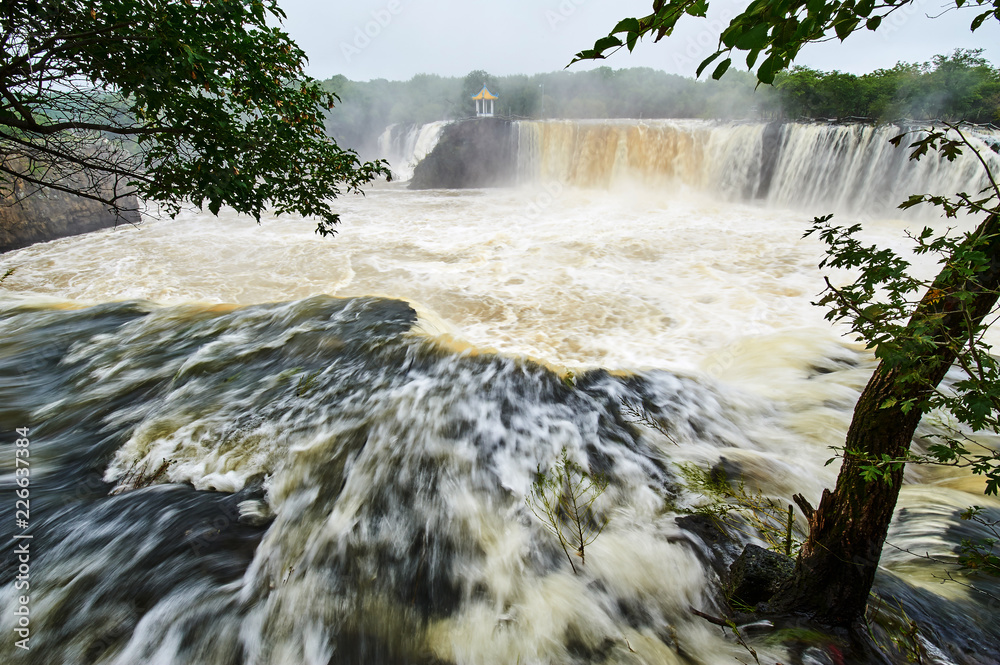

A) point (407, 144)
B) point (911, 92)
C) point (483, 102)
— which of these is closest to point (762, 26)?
point (911, 92)

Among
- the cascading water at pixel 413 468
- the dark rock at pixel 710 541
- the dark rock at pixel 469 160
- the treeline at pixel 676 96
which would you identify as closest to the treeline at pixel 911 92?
the treeline at pixel 676 96

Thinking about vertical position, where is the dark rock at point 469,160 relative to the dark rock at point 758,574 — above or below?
above

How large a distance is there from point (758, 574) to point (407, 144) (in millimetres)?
33866

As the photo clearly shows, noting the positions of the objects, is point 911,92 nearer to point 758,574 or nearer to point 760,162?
point 760,162

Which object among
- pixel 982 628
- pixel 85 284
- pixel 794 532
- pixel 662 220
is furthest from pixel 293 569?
pixel 662 220

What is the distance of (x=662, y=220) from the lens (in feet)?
52.5

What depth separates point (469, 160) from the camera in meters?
25.2

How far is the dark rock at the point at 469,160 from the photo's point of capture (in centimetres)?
2461

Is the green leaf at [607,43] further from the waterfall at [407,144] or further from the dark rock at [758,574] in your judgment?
the waterfall at [407,144]

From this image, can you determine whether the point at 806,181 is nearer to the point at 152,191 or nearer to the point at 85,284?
the point at 152,191

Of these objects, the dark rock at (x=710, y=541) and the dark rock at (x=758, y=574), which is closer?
the dark rock at (x=758, y=574)

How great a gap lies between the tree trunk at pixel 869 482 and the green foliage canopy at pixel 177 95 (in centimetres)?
401

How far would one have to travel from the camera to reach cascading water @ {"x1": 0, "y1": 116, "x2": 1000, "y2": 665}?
2.65 m

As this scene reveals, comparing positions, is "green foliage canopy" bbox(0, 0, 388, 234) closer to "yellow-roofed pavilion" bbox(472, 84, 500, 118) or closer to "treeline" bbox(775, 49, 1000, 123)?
"treeline" bbox(775, 49, 1000, 123)
